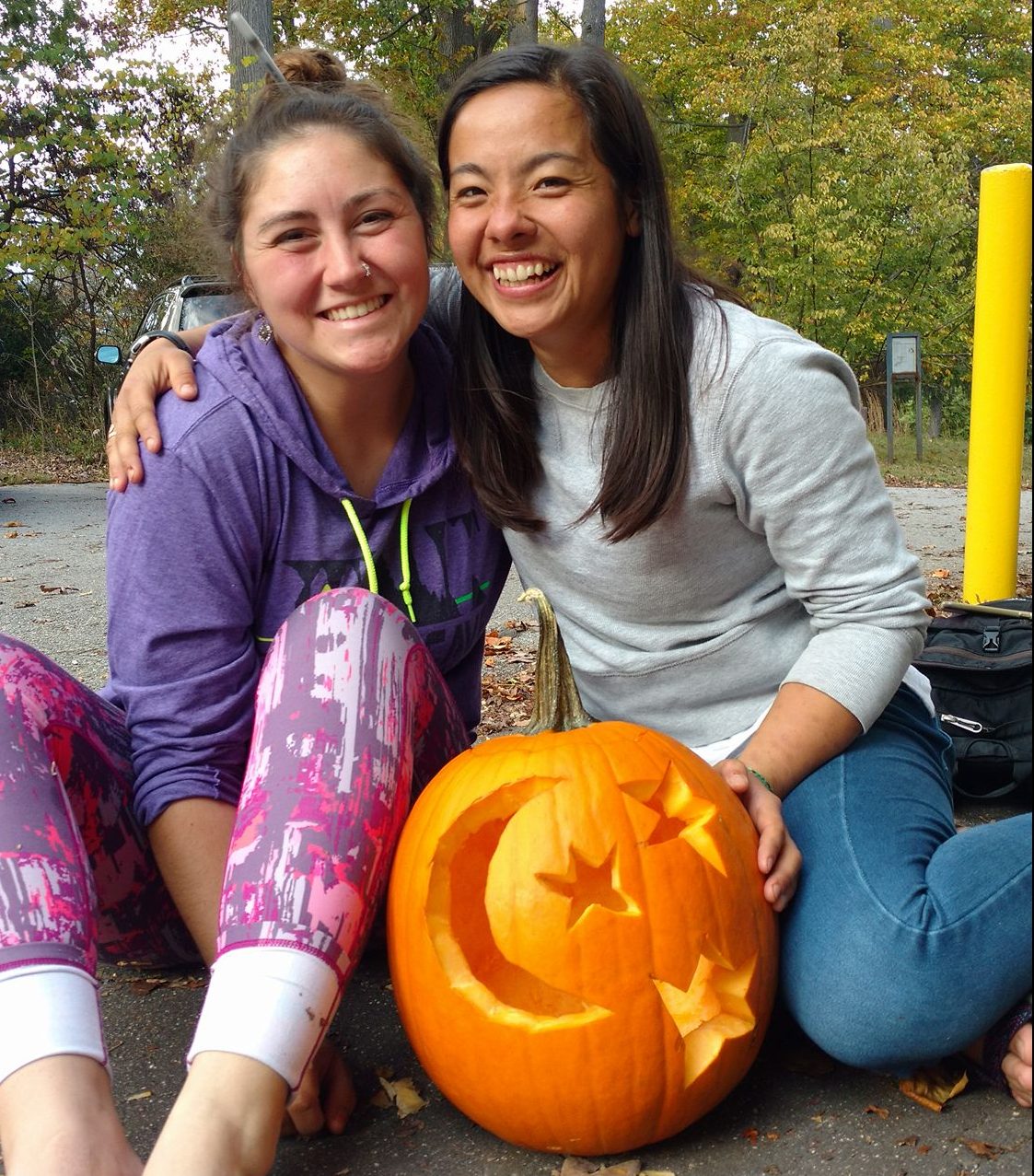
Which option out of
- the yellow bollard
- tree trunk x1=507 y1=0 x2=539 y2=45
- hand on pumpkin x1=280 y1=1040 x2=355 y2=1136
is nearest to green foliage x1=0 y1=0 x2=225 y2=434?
tree trunk x1=507 y1=0 x2=539 y2=45

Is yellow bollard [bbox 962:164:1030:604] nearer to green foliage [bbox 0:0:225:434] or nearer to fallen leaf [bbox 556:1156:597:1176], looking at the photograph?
fallen leaf [bbox 556:1156:597:1176]

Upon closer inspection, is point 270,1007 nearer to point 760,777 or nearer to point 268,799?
point 268,799

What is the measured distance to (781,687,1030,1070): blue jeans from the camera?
1.52m

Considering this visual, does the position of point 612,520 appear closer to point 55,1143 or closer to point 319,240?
point 319,240

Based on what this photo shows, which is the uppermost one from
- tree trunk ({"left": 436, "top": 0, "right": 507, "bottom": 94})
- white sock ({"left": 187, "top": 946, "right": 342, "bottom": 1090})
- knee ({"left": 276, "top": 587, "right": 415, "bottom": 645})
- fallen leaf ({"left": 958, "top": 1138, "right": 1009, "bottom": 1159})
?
tree trunk ({"left": 436, "top": 0, "right": 507, "bottom": 94})

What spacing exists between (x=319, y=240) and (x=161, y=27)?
63.2 feet

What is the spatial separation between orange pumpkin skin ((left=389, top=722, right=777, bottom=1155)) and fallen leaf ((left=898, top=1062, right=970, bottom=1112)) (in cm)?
23

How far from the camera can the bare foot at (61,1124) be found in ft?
4.21

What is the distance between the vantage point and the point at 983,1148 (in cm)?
147

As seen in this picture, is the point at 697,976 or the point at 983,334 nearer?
the point at 697,976

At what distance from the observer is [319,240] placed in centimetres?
190

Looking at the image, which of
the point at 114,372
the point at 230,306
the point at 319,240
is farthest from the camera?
the point at 114,372

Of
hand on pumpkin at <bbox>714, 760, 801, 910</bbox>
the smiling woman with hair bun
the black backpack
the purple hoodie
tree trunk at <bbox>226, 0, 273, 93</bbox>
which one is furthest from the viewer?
tree trunk at <bbox>226, 0, 273, 93</bbox>

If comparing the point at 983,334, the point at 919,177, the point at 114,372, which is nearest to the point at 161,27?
the point at 114,372
